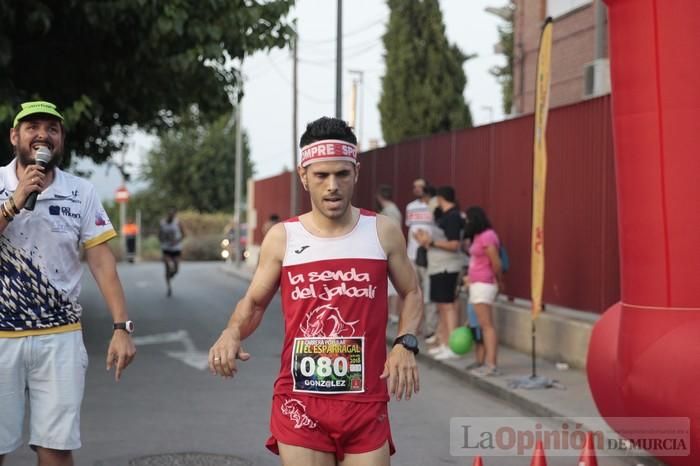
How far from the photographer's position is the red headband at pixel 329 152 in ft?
14.3

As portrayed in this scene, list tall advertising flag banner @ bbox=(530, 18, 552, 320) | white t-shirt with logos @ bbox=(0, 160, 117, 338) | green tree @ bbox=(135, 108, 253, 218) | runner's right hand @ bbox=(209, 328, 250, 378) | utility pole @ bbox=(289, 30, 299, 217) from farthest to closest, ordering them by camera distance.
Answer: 1. green tree @ bbox=(135, 108, 253, 218)
2. utility pole @ bbox=(289, 30, 299, 217)
3. tall advertising flag banner @ bbox=(530, 18, 552, 320)
4. white t-shirt with logos @ bbox=(0, 160, 117, 338)
5. runner's right hand @ bbox=(209, 328, 250, 378)

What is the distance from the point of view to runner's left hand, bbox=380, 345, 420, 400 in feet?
13.6

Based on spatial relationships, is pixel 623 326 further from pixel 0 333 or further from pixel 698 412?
pixel 0 333

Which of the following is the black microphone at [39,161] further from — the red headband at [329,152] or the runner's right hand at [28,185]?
the red headband at [329,152]

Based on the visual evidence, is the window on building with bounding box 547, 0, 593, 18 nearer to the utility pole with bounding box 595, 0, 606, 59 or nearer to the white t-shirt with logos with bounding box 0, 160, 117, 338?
the utility pole with bounding box 595, 0, 606, 59

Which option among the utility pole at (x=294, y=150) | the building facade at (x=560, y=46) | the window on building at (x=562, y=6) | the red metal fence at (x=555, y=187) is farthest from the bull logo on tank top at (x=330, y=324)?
the utility pole at (x=294, y=150)

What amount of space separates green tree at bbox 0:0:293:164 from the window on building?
7.76m

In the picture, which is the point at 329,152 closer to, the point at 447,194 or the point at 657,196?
the point at 657,196

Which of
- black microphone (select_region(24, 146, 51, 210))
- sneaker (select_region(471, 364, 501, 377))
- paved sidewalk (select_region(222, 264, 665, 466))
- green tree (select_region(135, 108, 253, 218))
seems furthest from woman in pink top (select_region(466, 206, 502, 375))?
green tree (select_region(135, 108, 253, 218))

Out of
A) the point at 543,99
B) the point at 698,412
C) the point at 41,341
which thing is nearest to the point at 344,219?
the point at 41,341

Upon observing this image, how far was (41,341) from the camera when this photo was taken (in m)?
4.70

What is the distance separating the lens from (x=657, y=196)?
22.6 ft

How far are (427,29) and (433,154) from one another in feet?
113

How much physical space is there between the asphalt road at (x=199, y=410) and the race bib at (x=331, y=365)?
3.17 meters
